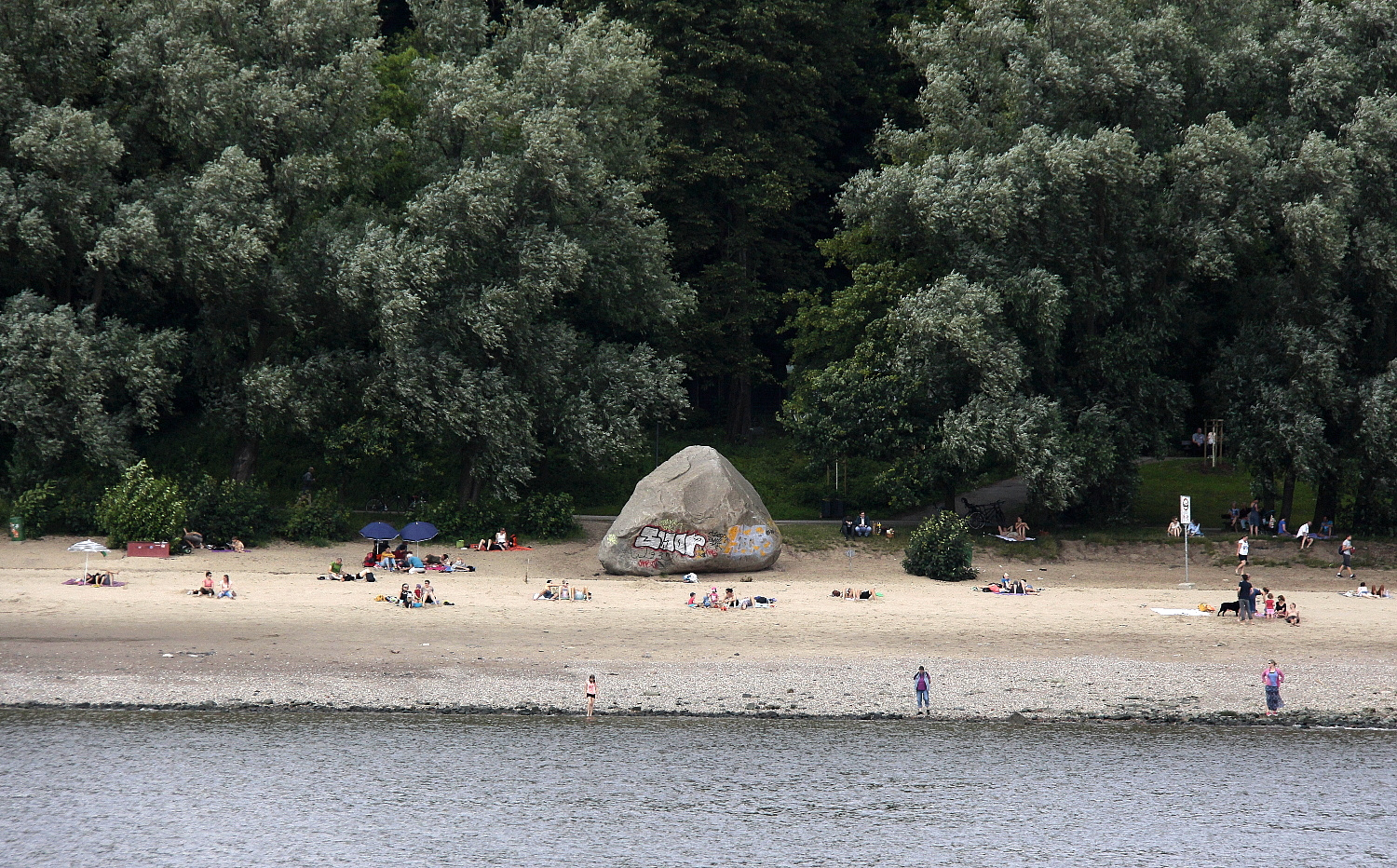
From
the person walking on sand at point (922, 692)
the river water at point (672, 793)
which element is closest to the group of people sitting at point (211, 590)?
the river water at point (672, 793)

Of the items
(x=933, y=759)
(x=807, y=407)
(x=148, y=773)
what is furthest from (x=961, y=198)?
(x=148, y=773)

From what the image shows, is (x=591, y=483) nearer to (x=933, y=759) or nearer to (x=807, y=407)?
(x=807, y=407)

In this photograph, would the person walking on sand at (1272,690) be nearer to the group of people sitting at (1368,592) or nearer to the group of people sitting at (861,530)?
the group of people sitting at (1368,592)

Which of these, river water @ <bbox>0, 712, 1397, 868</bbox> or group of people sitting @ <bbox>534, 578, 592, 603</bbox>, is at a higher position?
group of people sitting @ <bbox>534, 578, 592, 603</bbox>

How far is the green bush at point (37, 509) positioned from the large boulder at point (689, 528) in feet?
65.1

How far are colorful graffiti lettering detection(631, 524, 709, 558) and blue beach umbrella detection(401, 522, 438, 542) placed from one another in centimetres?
711

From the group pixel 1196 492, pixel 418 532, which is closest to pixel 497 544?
pixel 418 532

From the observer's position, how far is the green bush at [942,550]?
41.1 m

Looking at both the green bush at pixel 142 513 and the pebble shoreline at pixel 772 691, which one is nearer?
the pebble shoreline at pixel 772 691

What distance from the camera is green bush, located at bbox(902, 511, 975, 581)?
41.1 meters

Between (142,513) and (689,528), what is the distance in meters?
18.2

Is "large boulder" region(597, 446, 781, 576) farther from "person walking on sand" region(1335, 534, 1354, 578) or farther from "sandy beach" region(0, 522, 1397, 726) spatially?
"person walking on sand" region(1335, 534, 1354, 578)

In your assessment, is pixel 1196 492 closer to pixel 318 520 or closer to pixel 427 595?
pixel 427 595

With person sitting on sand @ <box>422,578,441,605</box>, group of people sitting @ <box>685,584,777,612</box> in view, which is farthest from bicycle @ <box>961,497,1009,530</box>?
person sitting on sand @ <box>422,578,441,605</box>
